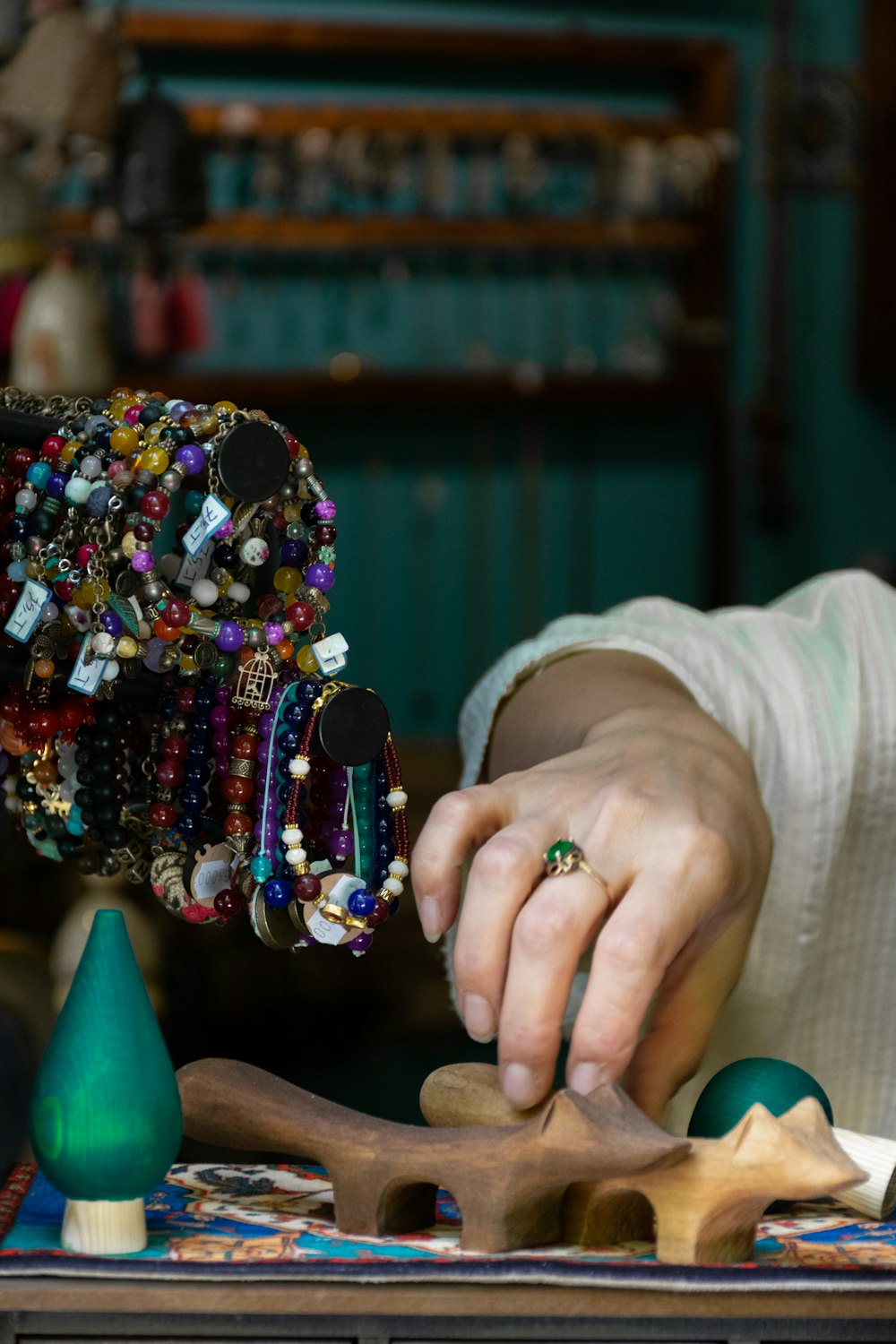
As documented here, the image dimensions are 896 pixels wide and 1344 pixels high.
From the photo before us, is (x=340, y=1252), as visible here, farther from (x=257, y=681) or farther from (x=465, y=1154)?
(x=257, y=681)

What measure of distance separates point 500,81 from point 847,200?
66 cm

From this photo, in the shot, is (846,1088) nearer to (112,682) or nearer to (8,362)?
(112,682)

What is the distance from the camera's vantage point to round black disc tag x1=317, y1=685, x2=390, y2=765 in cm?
52

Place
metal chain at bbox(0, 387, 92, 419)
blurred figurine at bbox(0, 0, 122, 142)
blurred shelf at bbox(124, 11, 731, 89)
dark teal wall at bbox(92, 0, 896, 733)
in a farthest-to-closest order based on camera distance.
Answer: dark teal wall at bbox(92, 0, 896, 733) < blurred shelf at bbox(124, 11, 731, 89) < blurred figurine at bbox(0, 0, 122, 142) < metal chain at bbox(0, 387, 92, 419)

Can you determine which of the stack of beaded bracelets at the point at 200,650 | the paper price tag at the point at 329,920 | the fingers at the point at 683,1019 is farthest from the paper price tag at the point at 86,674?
the fingers at the point at 683,1019

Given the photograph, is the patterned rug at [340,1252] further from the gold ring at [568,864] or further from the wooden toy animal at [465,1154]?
the gold ring at [568,864]

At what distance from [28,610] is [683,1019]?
0.27 meters

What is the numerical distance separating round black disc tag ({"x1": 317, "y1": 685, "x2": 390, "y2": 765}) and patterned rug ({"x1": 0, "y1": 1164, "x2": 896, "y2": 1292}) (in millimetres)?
149

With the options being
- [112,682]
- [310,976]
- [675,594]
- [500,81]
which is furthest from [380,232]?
[112,682]

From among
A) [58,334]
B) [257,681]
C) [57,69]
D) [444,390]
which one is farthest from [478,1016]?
[444,390]

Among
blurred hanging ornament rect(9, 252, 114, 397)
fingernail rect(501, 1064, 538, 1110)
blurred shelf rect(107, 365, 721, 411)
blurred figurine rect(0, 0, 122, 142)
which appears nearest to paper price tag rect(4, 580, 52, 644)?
fingernail rect(501, 1064, 538, 1110)

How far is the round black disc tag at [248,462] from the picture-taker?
510 millimetres

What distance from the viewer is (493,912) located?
0.51m

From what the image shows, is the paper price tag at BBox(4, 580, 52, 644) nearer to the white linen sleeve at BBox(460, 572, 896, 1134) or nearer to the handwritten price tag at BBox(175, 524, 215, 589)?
the handwritten price tag at BBox(175, 524, 215, 589)
